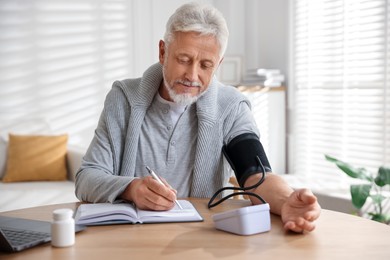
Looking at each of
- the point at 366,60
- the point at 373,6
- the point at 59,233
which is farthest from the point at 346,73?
the point at 59,233

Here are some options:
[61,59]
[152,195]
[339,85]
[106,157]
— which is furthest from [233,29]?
[152,195]

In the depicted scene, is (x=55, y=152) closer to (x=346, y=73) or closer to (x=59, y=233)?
(x=346, y=73)

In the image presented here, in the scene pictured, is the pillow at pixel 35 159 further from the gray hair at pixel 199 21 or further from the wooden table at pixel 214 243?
the wooden table at pixel 214 243

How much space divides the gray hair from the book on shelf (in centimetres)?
61

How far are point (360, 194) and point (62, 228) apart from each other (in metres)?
2.12

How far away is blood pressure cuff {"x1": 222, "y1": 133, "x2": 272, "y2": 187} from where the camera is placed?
1784 mm

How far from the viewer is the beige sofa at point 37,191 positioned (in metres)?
3.48

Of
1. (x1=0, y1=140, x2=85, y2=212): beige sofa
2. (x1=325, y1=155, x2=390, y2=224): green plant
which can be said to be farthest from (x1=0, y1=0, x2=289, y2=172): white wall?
(x1=325, y1=155, x2=390, y2=224): green plant

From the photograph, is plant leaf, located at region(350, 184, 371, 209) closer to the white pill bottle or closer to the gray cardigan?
the gray cardigan

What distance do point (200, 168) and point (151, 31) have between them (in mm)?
3106

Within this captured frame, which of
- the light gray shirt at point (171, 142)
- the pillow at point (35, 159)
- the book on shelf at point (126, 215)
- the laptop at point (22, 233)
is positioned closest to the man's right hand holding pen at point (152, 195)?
the book on shelf at point (126, 215)

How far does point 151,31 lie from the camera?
16.0 ft

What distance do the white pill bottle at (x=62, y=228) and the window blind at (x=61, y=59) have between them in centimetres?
342

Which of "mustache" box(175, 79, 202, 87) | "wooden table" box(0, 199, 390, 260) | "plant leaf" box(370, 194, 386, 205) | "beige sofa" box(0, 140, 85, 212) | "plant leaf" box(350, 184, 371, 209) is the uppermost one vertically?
"mustache" box(175, 79, 202, 87)
